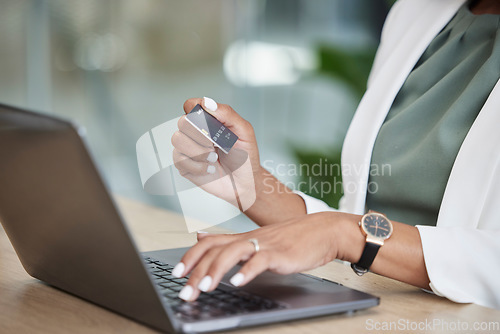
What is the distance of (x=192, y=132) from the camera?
860 millimetres

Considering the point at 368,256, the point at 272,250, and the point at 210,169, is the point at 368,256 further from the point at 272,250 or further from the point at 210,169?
the point at 210,169

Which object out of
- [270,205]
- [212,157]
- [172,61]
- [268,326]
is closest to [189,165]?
[212,157]

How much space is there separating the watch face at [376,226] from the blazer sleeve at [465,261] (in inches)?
2.1

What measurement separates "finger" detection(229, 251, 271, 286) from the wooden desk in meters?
0.06

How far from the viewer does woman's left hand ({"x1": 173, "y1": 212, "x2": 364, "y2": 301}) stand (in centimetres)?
62

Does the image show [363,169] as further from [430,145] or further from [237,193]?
[237,193]

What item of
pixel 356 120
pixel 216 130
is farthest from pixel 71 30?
pixel 216 130

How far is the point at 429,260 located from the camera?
0.80 metres

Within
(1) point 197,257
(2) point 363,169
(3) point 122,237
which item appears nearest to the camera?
(3) point 122,237

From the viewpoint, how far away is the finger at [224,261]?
61 cm

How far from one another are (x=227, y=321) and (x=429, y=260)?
1.17ft

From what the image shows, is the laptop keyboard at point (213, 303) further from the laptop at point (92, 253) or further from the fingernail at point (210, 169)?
the fingernail at point (210, 169)

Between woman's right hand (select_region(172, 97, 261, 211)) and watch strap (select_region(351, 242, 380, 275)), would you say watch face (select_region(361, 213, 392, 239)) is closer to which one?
watch strap (select_region(351, 242, 380, 275))

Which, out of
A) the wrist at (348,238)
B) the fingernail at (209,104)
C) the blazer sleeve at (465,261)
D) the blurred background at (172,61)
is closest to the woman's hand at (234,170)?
the fingernail at (209,104)
